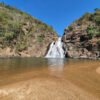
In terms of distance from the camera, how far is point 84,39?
2387 inches

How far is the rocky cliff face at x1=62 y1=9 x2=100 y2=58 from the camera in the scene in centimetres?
5622

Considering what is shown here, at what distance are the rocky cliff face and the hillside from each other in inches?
394

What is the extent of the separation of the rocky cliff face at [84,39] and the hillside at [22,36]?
10.00 metres

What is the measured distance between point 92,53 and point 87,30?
1029 centimetres

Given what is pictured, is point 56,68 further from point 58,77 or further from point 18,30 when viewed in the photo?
point 18,30

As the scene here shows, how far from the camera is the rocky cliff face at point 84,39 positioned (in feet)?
184

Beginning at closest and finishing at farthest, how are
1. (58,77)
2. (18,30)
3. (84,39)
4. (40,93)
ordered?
(40,93) → (58,77) → (84,39) → (18,30)

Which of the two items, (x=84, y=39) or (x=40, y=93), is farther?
(x=84, y=39)

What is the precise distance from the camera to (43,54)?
6412 cm

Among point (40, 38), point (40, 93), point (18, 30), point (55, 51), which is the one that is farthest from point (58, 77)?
point (40, 38)

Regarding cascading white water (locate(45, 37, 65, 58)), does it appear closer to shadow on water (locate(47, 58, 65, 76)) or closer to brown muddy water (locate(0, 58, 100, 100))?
shadow on water (locate(47, 58, 65, 76))

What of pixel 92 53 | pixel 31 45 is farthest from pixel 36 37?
pixel 92 53

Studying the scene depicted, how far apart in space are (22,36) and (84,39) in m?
25.1

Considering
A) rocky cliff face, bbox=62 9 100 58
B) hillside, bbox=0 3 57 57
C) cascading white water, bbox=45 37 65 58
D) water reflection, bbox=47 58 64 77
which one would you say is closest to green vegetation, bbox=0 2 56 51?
hillside, bbox=0 3 57 57
